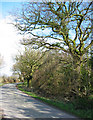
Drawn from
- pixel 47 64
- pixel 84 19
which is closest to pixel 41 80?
pixel 47 64

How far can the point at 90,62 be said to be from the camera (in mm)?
8734

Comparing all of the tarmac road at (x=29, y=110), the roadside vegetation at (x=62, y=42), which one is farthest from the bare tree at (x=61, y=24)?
the tarmac road at (x=29, y=110)

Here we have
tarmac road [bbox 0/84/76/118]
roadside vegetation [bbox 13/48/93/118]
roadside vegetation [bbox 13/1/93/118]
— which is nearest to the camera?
tarmac road [bbox 0/84/76/118]

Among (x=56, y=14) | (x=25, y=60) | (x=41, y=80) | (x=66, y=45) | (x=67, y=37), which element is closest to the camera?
(x=56, y=14)

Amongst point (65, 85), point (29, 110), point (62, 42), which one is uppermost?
point (62, 42)

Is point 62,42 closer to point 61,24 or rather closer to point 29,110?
point 61,24

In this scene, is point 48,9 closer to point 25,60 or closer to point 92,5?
point 92,5

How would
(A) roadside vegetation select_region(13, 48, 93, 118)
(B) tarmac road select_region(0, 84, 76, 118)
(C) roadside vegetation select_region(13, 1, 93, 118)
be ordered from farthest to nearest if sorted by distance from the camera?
(C) roadside vegetation select_region(13, 1, 93, 118), (A) roadside vegetation select_region(13, 48, 93, 118), (B) tarmac road select_region(0, 84, 76, 118)

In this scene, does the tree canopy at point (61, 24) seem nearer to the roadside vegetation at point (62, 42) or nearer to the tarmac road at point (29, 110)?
the roadside vegetation at point (62, 42)

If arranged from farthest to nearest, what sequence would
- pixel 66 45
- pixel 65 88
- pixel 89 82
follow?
pixel 66 45 < pixel 65 88 < pixel 89 82

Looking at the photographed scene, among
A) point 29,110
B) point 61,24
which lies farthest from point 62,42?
point 29,110

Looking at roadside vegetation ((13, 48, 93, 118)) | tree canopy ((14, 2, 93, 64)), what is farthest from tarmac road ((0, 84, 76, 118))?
tree canopy ((14, 2, 93, 64))

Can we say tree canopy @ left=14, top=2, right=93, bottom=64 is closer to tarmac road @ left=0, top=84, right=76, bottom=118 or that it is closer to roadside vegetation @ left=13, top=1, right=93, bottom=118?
roadside vegetation @ left=13, top=1, right=93, bottom=118

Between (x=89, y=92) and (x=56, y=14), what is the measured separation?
278 inches
